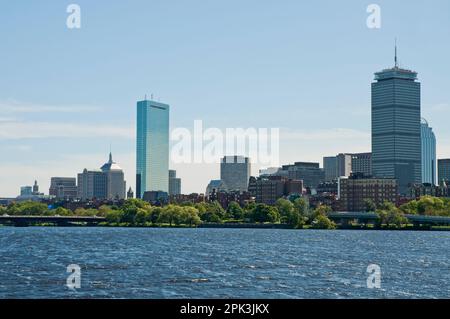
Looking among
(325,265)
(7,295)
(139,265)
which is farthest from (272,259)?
(7,295)

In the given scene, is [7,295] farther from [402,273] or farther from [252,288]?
[402,273]
